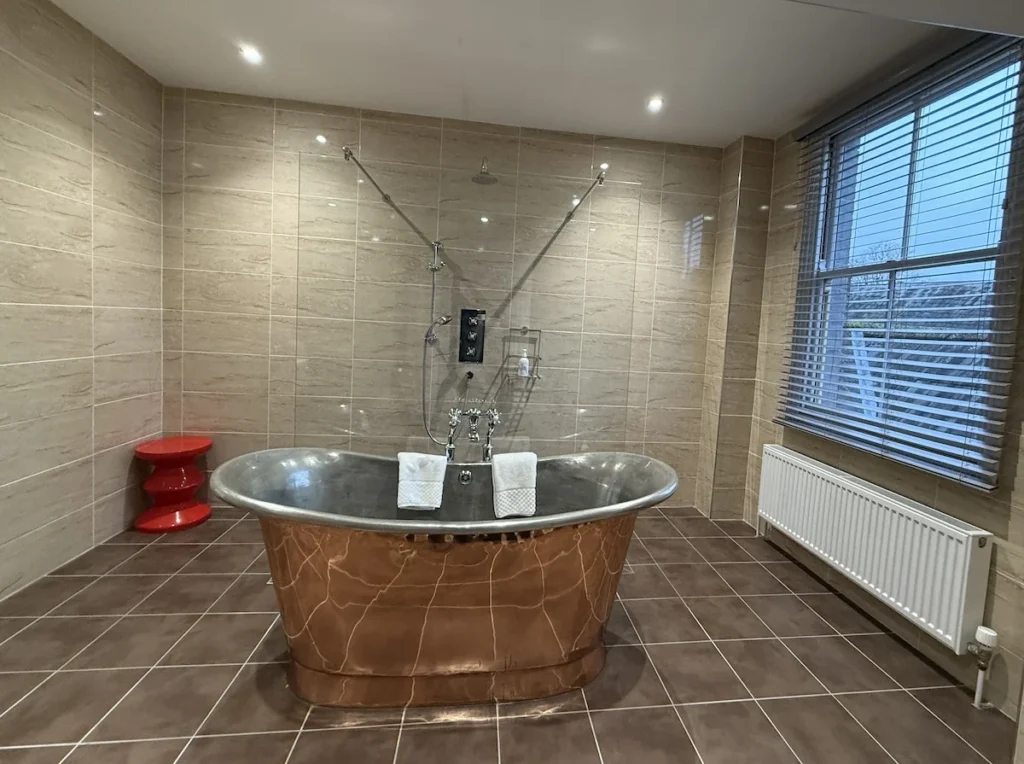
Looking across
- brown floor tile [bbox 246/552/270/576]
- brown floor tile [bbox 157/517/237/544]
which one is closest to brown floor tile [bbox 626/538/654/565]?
brown floor tile [bbox 246/552/270/576]

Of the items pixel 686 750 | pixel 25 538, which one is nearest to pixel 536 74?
pixel 686 750

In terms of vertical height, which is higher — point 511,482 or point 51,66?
point 51,66

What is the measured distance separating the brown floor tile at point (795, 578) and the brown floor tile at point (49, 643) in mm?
3192

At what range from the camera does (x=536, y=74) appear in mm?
2527

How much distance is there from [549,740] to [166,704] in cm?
126

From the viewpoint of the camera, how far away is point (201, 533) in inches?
114

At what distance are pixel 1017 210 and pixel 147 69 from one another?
4.15 meters

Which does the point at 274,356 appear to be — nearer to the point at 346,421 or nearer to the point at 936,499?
the point at 346,421

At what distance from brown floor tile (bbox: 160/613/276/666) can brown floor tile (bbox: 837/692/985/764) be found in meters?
2.24

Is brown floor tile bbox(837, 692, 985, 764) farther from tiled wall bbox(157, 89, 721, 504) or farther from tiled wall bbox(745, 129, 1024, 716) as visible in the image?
tiled wall bbox(157, 89, 721, 504)

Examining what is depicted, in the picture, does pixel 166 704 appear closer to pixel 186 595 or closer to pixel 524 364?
pixel 186 595

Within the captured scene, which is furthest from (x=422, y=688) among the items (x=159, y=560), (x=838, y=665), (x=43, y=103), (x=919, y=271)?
(x=43, y=103)

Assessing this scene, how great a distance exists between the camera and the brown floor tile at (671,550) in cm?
284

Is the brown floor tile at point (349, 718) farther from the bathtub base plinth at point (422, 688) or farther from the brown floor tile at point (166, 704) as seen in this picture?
the brown floor tile at point (166, 704)
